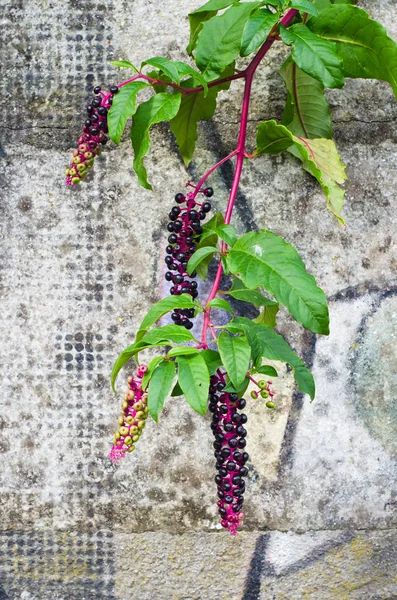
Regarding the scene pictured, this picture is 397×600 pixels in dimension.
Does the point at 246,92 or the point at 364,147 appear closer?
the point at 246,92

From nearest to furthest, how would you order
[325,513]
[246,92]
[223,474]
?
[223,474], [246,92], [325,513]

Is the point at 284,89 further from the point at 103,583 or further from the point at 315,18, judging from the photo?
the point at 103,583

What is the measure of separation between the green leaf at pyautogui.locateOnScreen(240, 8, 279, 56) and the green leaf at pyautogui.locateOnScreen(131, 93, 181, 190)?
0.11 metres

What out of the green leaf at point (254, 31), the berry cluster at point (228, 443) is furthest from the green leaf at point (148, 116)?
the berry cluster at point (228, 443)

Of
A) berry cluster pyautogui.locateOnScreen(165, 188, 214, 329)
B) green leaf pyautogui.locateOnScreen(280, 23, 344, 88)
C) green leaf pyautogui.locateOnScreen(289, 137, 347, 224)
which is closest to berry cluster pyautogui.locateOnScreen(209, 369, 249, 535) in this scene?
berry cluster pyautogui.locateOnScreen(165, 188, 214, 329)

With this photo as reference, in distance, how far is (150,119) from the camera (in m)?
0.97

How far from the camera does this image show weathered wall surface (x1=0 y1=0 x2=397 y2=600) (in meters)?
1.24

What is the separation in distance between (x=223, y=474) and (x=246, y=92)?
574 mm

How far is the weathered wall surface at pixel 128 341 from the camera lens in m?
1.24

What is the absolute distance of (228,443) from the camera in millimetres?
920

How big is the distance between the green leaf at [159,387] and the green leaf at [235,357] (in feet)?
0.22

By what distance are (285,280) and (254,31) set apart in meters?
0.34

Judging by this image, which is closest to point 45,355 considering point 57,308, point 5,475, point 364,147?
point 57,308

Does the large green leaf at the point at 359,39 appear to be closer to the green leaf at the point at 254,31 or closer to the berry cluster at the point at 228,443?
the green leaf at the point at 254,31
